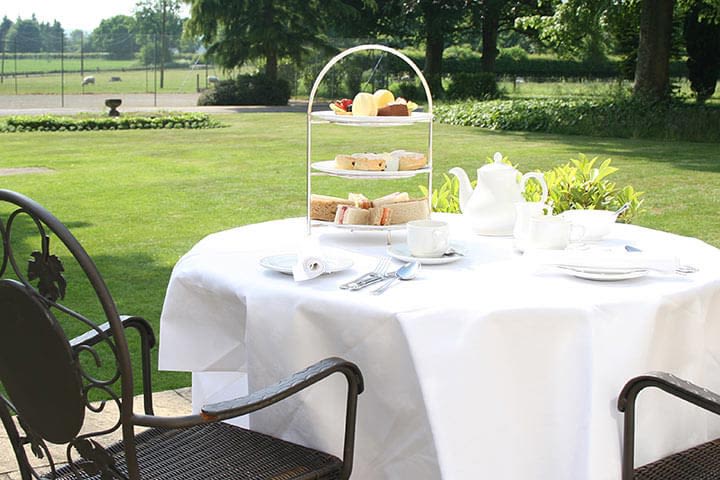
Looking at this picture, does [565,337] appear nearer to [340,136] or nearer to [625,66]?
[340,136]

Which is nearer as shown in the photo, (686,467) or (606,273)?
(686,467)

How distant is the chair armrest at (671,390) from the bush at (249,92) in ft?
83.8

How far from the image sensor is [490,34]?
106 feet

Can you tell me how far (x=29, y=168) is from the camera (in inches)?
477

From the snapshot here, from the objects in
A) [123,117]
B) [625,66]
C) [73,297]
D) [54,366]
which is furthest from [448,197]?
[625,66]

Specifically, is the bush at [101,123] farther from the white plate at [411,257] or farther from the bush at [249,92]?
the white plate at [411,257]

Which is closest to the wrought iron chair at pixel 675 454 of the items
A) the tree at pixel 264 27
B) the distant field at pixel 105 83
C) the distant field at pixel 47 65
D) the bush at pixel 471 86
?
the bush at pixel 471 86

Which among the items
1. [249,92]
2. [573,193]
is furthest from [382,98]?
[249,92]

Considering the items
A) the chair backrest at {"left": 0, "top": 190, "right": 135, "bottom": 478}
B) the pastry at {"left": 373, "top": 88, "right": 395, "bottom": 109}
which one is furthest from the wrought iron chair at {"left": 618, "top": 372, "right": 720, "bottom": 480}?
the pastry at {"left": 373, "top": 88, "right": 395, "bottom": 109}

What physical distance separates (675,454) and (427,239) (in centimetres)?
86

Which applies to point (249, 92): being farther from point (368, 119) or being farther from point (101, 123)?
point (368, 119)

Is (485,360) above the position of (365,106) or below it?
below

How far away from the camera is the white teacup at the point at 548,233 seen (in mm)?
2635

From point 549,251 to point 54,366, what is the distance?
1359 millimetres
